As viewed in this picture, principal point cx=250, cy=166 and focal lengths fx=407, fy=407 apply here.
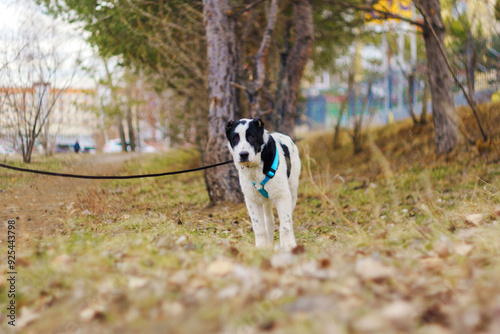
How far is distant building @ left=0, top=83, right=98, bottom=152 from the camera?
677 cm

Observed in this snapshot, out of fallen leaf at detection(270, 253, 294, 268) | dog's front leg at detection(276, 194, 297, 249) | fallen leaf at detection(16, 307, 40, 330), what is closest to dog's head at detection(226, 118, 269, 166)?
dog's front leg at detection(276, 194, 297, 249)

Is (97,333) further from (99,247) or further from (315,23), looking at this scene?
(315,23)

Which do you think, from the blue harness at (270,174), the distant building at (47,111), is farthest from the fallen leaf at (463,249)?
the distant building at (47,111)

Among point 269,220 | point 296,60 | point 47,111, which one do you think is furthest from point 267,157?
point 296,60

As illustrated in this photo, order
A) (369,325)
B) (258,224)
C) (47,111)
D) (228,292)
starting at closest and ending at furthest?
(369,325) → (228,292) → (258,224) → (47,111)

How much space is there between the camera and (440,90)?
9.02 m

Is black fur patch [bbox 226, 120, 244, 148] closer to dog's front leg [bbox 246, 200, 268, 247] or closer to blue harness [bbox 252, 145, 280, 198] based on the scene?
blue harness [bbox 252, 145, 280, 198]

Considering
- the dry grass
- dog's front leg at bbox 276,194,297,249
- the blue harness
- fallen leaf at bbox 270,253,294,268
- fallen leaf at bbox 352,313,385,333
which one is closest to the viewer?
fallen leaf at bbox 352,313,385,333

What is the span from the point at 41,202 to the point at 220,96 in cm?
366

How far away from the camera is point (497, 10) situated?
638 centimetres

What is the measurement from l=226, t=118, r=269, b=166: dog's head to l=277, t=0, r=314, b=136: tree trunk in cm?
518

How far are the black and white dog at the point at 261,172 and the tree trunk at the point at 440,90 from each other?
5675 millimetres

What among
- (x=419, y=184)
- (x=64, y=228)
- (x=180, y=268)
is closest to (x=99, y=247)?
(x=180, y=268)

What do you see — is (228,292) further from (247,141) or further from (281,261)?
(247,141)
